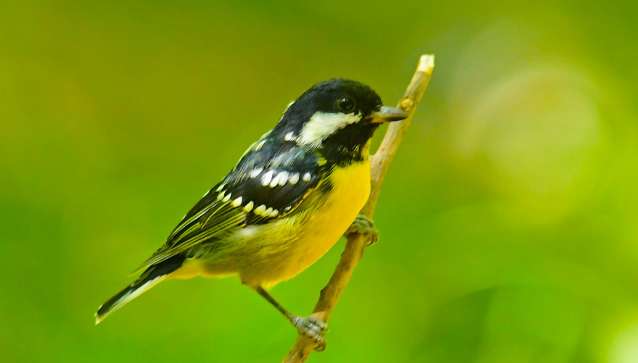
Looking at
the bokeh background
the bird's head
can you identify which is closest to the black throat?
the bird's head

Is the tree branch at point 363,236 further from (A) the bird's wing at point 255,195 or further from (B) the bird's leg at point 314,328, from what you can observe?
(A) the bird's wing at point 255,195

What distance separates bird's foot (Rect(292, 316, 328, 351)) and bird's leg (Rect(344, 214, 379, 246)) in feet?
0.83

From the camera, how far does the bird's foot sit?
1453mm

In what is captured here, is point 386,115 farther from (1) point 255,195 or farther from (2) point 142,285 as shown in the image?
(2) point 142,285

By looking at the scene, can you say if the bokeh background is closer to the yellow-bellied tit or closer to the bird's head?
the yellow-bellied tit

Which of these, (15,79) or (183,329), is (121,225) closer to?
(183,329)

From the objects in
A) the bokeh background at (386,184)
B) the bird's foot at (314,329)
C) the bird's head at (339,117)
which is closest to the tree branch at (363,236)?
the bird's foot at (314,329)

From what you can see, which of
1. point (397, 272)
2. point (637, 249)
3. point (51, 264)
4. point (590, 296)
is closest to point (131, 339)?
point (51, 264)

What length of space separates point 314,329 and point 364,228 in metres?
0.28

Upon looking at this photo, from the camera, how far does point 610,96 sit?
7.47ft

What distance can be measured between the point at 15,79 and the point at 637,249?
188cm

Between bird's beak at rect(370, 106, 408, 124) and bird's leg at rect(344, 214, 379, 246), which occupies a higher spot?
bird's beak at rect(370, 106, 408, 124)

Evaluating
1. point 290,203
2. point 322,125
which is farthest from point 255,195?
point 322,125

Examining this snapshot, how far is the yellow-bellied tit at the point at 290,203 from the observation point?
1.44 meters
